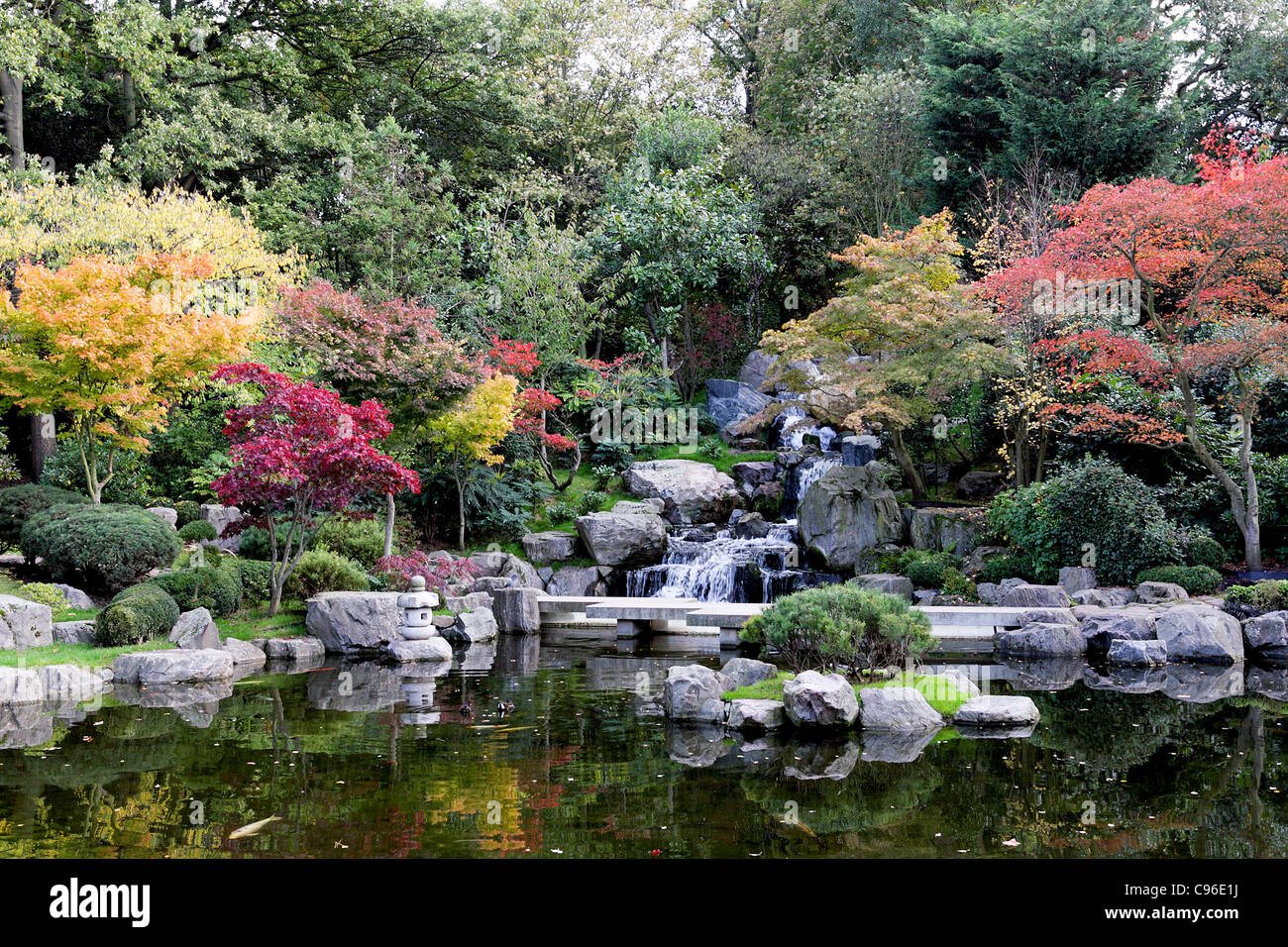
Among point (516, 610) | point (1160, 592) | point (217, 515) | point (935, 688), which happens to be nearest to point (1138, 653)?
point (1160, 592)

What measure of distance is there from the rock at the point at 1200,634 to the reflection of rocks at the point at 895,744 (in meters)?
5.02

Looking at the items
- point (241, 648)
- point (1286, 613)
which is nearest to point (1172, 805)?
point (1286, 613)

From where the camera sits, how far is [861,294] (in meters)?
14.6

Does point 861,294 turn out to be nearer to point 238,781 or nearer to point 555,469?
point 555,469

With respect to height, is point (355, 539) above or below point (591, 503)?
below

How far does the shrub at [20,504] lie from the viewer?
12750mm

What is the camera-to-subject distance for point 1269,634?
10617 millimetres

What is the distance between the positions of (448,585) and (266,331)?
5865 mm

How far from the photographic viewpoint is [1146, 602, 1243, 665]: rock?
10.4 meters

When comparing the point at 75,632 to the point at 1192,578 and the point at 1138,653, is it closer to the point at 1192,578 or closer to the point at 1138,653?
the point at 1138,653

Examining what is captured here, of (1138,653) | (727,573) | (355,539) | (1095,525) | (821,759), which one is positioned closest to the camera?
(821,759)

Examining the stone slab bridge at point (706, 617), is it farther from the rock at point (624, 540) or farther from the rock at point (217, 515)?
the rock at point (217, 515)

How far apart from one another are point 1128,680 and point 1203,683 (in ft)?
2.20

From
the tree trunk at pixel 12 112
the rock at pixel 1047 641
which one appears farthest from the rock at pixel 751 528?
the tree trunk at pixel 12 112
